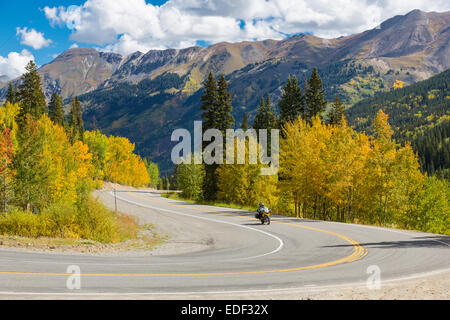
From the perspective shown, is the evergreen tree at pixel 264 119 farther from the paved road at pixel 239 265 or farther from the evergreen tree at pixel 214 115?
the paved road at pixel 239 265

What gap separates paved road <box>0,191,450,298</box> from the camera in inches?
365

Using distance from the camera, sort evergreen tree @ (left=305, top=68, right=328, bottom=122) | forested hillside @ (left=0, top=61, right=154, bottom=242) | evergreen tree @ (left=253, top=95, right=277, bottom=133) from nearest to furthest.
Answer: forested hillside @ (left=0, top=61, right=154, bottom=242), evergreen tree @ (left=305, top=68, right=328, bottom=122), evergreen tree @ (left=253, top=95, right=277, bottom=133)

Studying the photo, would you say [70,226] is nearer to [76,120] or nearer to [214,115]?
[214,115]

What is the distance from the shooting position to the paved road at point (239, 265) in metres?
9.27

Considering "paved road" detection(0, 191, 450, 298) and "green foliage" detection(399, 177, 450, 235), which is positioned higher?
"paved road" detection(0, 191, 450, 298)

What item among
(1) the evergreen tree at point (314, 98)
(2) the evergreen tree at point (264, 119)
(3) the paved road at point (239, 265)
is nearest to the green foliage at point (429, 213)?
(1) the evergreen tree at point (314, 98)

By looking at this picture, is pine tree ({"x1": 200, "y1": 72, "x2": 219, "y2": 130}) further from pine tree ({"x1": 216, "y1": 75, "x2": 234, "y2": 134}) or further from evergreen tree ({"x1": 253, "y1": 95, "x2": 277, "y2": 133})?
evergreen tree ({"x1": 253, "y1": 95, "x2": 277, "y2": 133})

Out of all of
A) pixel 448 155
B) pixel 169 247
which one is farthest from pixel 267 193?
pixel 448 155

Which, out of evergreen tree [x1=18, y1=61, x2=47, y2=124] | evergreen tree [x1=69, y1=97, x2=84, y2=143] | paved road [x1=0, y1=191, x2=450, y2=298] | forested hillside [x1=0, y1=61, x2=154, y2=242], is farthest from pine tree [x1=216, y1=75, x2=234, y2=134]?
evergreen tree [x1=69, y1=97, x2=84, y2=143]

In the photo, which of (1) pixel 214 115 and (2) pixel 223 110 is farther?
(2) pixel 223 110

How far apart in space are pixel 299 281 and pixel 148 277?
4.24m

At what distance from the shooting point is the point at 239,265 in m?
12.7

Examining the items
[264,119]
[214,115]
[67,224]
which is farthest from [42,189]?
[264,119]
